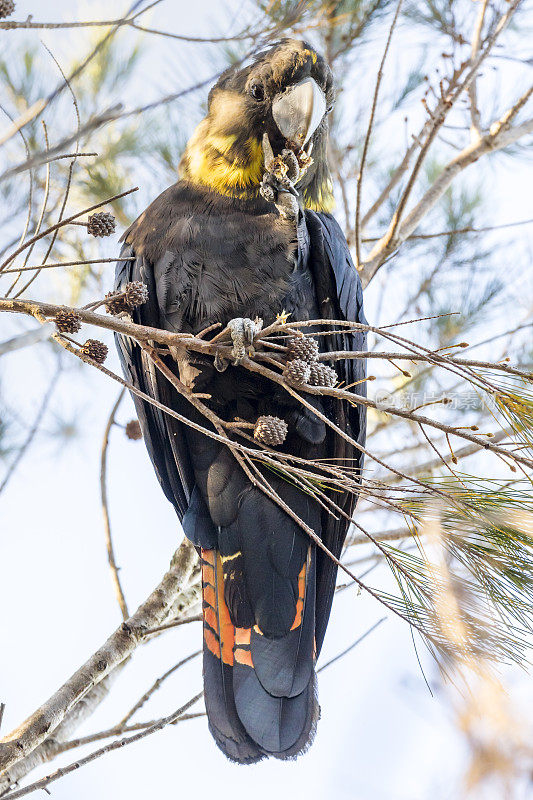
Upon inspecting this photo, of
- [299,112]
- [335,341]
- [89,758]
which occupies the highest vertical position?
[299,112]

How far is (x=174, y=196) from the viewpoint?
2.02 m

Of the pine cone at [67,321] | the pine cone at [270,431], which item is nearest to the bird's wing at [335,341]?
the pine cone at [270,431]

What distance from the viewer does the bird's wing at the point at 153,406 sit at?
6.19ft

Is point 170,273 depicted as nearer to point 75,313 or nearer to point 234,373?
point 234,373

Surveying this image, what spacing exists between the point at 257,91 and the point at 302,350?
3.35 ft

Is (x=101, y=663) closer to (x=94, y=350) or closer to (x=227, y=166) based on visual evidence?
(x=94, y=350)

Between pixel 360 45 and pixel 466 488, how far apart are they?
1.86 m

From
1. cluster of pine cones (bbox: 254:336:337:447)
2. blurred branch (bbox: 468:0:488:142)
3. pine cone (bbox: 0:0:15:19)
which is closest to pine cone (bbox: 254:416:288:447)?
cluster of pine cones (bbox: 254:336:337:447)

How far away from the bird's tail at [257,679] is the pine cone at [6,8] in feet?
4.14

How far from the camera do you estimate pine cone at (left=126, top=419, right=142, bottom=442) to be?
2213 mm

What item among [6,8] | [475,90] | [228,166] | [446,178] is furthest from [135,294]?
[475,90]

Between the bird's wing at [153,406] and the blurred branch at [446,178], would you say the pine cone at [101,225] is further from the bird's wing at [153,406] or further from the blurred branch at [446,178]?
the blurred branch at [446,178]

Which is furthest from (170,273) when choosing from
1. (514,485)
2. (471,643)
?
(471,643)

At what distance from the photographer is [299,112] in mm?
1923
